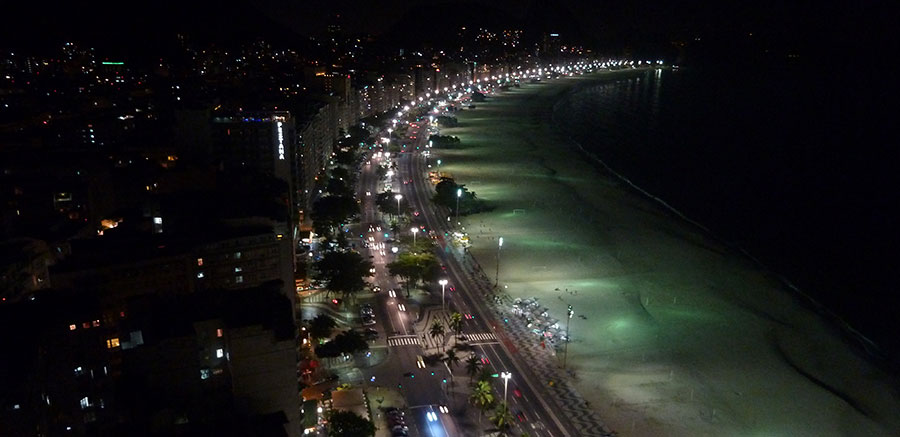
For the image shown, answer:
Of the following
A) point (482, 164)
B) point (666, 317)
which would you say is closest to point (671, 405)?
point (666, 317)

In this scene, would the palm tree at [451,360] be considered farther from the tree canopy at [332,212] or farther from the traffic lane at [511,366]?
the tree canopy at [332,212]

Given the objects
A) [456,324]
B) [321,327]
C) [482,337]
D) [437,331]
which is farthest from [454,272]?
[321,327]

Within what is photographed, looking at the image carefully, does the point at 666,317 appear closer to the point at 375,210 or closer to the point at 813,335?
the point at 813,335

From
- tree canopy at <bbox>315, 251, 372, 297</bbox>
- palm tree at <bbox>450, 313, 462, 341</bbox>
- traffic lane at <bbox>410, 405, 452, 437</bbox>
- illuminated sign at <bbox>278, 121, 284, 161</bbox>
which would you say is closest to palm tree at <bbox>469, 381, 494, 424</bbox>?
traffic lane at <bbox>410, 405, 452, 437</bbox>

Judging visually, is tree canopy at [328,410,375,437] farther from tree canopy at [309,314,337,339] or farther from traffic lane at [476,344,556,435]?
tree canopy at [309,314,337,339]

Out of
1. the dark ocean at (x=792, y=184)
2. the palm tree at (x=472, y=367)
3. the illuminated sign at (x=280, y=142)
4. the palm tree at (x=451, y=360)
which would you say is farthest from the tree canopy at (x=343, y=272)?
the dark ocean at (x=792, y=184)

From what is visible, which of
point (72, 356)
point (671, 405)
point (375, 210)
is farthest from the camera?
point (375, 210)
